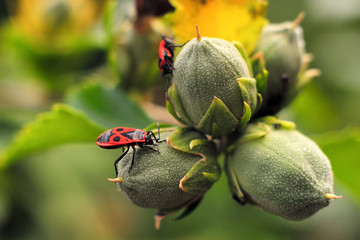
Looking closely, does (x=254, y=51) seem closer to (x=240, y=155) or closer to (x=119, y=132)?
(x=240, y=155)

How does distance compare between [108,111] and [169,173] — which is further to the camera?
[108,111]

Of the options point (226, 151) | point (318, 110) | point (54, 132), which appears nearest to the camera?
point (226, 151)

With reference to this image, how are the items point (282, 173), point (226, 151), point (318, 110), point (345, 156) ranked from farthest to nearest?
point (318, 110) → point (345, 156) → point (226, 151) → point (282, 173)

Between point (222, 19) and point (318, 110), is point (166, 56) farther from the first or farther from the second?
point (318, 110)

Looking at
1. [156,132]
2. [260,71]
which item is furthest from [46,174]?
[260,71]

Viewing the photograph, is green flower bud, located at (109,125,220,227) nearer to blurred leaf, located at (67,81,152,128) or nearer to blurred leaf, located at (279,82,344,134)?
blurred leaf, located at (67,81,152,128)

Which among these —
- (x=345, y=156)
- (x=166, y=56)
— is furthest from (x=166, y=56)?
(x=345, y=156)

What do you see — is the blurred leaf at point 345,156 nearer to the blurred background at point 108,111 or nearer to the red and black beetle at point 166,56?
the blurred background at point 108,111
